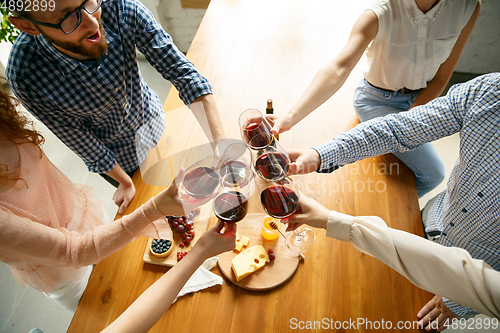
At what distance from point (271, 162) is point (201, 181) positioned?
10.3 inches

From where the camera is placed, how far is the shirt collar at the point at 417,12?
1.41 meters

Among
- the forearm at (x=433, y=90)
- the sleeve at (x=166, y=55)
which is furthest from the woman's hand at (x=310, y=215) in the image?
the forearm at (x=433, y=90)

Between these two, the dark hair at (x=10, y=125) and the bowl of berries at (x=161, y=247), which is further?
the bowl of berries at (x=161, y=247)

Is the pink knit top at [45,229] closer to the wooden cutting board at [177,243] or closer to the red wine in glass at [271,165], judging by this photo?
the wooden cutting board at [177,243]

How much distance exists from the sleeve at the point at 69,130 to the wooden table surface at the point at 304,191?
0.21m

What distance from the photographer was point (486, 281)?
2.87 ft

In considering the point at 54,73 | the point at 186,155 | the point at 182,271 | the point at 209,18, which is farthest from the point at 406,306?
the point at 209,18

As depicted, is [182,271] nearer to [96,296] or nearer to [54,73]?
[96,296]

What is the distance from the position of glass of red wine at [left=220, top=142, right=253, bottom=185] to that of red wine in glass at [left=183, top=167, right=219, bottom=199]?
0.12 feet

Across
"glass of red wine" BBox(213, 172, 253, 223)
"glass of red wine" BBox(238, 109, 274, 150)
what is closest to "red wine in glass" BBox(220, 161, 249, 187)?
"glass of red wine" BBox(213, 172, 253, 223)

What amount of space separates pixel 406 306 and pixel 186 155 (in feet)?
3.30

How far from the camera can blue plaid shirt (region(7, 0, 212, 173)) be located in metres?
1.18

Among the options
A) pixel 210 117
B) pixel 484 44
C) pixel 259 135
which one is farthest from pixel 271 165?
pixel 484 44

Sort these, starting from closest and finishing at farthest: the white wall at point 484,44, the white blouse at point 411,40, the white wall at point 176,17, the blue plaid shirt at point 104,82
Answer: the blue plaid shirt at point 104,82 → the white blouse at point 411,40 → the white wall at point 484,44 → the white wall at point 176,17
